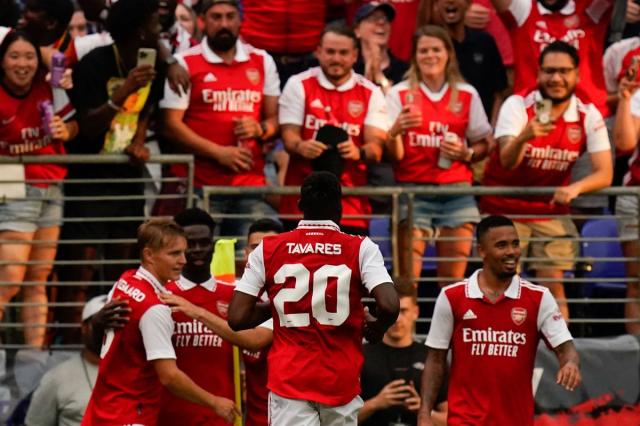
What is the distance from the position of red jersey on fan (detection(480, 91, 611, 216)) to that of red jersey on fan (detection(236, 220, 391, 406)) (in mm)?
3988

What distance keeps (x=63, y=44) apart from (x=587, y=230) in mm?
4893

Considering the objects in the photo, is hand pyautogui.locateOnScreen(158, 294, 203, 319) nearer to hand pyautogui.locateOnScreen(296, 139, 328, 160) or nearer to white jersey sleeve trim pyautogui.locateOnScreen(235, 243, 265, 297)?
white jersey sleeve trim pyautogui.locateOnScreen(235, 243, 265, 297)

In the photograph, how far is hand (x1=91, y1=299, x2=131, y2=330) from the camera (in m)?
9.82

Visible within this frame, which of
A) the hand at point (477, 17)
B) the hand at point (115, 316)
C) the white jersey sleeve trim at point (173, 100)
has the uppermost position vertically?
the hand at point (477, 17)

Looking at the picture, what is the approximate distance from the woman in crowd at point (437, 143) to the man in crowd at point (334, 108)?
0.23 meters

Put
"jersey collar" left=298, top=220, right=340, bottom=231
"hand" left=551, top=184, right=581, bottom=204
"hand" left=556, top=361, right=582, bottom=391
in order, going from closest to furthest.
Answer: "jersey collar" left=298, top=220, right=340, bottom=231 < "hand" left=556, top=361, right=582, bottom=391 < "hand" left=551, top=184, right=581, bottom=204

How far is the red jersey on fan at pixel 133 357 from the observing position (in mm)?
9836

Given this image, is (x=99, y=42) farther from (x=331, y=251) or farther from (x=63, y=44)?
(x=331, y=251)

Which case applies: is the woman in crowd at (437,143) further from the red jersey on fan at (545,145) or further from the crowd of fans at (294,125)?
the red jersey on fan at (545,145)

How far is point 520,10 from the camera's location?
1356cm

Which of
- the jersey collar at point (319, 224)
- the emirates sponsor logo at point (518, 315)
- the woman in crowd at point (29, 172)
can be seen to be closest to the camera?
the jersey collar at point (319, 224)

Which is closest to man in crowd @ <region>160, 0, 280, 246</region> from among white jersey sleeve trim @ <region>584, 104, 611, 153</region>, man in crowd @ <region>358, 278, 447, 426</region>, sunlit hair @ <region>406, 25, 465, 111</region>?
sunlit hair @ <region>406, 25, 465, 111</region>

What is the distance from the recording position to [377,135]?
42.0ft

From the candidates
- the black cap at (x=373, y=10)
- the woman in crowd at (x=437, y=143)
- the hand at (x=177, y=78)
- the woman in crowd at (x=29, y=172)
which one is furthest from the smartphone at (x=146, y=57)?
the black cap at (x=373, y=10)
